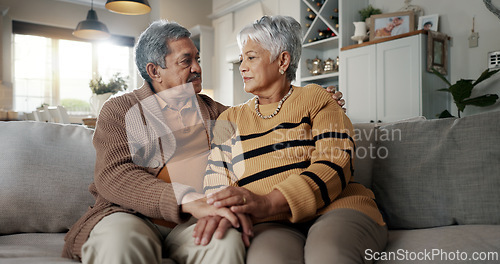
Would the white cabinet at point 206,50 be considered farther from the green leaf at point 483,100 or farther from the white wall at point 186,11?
the green leaf at point 483,100

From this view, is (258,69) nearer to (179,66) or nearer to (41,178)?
(179,66)

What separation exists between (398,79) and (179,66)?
9.35 feet

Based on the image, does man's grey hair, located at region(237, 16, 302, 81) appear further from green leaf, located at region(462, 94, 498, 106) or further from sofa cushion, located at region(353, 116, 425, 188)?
green leaf, located at region(462, 94, 498, 106)

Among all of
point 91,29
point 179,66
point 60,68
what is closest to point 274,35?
point 179,66

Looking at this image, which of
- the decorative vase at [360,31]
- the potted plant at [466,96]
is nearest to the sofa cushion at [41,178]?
the potted plant at [466,96]

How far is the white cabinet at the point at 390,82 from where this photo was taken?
3.67 metres

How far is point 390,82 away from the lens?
12.8 ft

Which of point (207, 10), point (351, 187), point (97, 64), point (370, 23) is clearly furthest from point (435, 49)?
point (97, 64)

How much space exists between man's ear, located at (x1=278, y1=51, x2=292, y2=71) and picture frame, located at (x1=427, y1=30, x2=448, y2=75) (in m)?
2.62

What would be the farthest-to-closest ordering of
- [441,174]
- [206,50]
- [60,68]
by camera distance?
[60,68], [206,50], [441,174]

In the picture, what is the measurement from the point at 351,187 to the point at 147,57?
2.92 ft

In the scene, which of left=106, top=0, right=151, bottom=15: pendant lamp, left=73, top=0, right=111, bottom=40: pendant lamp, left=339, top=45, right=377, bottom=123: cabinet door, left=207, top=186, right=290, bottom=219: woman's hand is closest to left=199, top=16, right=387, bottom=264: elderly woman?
left=207, top=186, right=290, bottom=219: woman's hand

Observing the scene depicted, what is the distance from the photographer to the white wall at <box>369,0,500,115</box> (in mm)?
3611

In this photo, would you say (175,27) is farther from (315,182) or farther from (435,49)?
(435,49)
